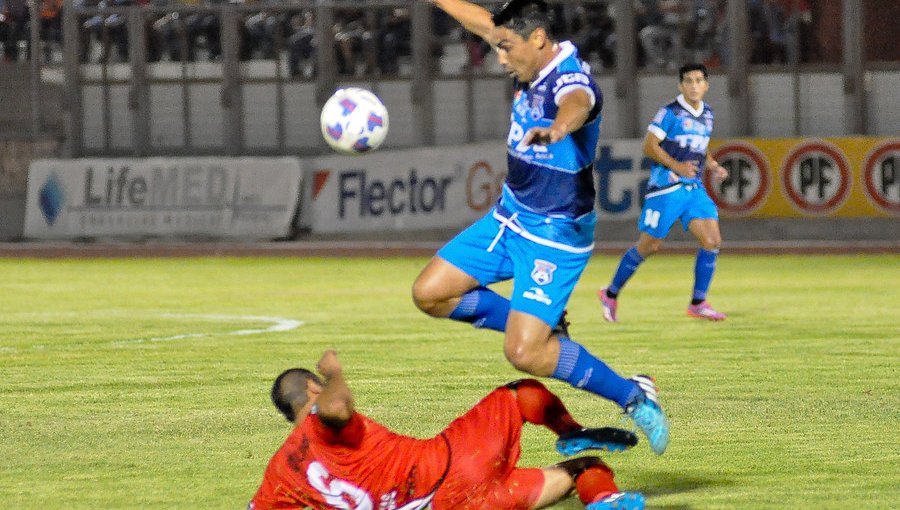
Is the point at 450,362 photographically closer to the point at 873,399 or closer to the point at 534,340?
the point at 873,399

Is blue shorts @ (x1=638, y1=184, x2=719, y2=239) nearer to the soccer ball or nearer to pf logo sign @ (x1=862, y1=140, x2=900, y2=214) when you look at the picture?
the soccer ball

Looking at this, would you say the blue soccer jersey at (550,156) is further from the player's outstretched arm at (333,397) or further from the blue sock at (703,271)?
the blue sock at (703,271)

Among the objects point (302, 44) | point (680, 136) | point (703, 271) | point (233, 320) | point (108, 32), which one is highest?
point (108, 32)

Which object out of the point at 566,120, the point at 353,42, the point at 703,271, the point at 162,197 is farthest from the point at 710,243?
the point at 353,42

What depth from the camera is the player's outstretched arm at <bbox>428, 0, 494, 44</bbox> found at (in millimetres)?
8188

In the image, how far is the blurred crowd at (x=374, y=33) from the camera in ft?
92.6

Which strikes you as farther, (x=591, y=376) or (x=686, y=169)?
(x=686, y=169)

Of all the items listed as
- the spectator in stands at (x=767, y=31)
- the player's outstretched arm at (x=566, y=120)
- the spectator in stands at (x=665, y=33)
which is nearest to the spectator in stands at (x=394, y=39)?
the spectator in stands at (x=665, y=33)

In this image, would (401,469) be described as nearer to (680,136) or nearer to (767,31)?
(680,136)

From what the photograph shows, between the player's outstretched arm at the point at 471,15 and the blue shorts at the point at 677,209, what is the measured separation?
6.76 m

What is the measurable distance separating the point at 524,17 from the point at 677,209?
7.67 m

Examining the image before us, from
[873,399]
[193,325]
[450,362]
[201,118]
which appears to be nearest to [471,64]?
[201,118]

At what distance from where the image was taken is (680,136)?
49.4 feet

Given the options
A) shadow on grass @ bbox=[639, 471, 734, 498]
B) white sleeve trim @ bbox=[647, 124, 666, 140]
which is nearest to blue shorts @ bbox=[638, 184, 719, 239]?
white sleeve trim @ bbox=[647, 124, 666, 140]
